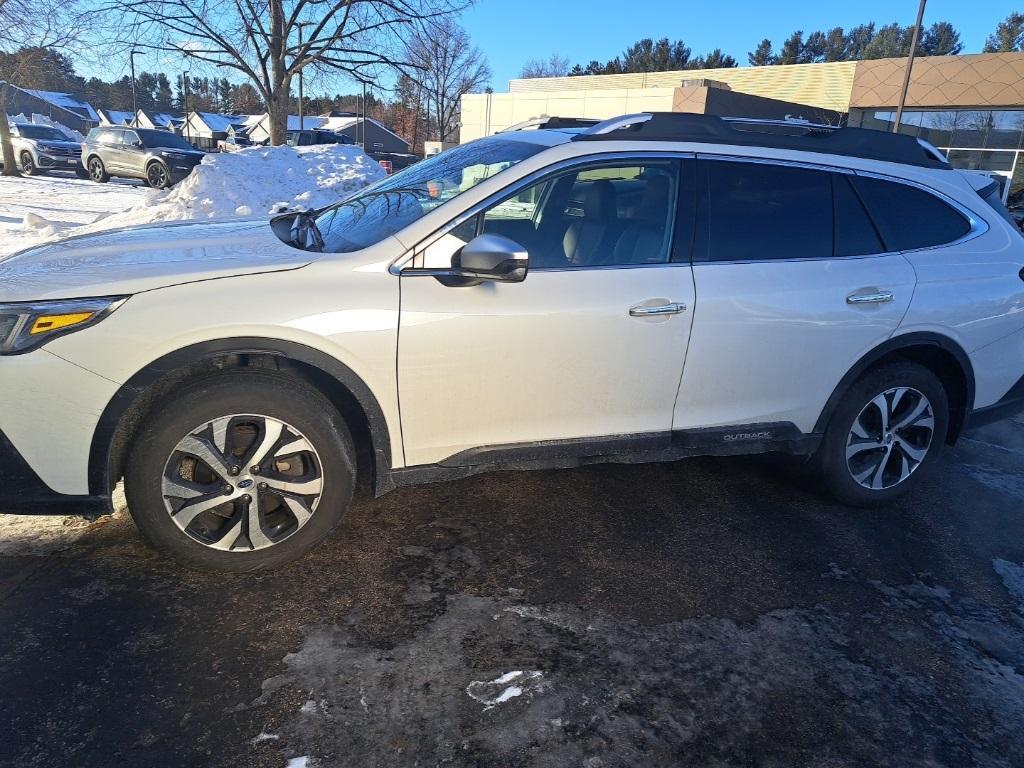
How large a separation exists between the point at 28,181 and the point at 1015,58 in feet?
114

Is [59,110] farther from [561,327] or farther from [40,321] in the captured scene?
[561,327]

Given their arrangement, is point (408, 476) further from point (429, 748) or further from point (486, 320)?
point (429, 748)

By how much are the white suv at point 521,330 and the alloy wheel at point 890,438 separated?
15 mm

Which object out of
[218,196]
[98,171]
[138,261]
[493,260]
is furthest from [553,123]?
[98,171]

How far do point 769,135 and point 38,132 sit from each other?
3015 cm

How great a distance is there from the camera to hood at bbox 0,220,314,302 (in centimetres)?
266

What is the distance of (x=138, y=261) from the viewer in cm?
288

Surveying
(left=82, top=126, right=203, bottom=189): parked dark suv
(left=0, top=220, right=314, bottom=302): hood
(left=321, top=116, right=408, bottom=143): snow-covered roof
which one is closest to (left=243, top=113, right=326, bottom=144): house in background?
(left=321, top=116, right=408, bottom=143): snow-covered roof

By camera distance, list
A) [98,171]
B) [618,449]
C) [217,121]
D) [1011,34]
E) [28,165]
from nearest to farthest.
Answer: [618,449] → [98,171] → [28,165] → [1011,34] → [217,121]

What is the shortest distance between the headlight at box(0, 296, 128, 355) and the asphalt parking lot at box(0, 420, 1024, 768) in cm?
98

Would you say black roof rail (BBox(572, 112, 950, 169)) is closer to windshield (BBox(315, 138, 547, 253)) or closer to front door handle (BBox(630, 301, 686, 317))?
windshield (BBox(315, 138, 547, 253))

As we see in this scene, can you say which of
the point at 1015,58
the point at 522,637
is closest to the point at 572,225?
the point at 522,637

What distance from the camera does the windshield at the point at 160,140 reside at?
893 inches

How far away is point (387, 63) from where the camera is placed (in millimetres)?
18359
